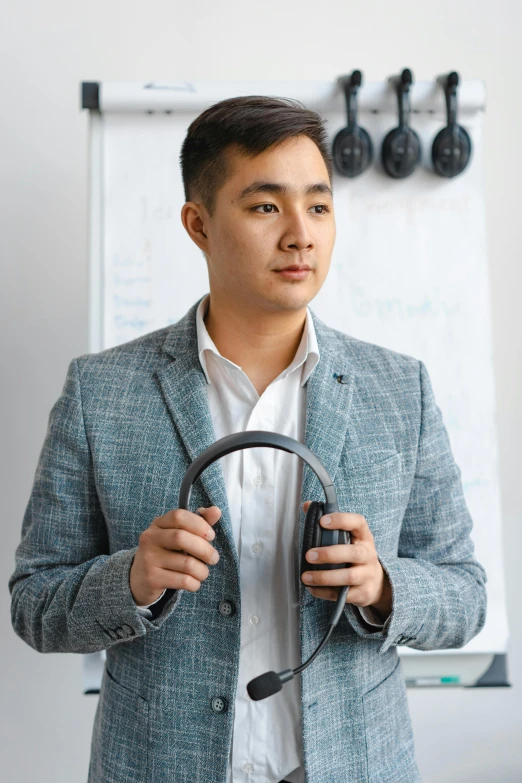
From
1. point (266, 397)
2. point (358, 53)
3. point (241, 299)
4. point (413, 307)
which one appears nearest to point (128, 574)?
point (266, 397)

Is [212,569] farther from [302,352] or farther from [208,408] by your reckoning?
[302,352]

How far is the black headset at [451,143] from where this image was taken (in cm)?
180

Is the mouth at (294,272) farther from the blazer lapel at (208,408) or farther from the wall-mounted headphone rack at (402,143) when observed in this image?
the wall-mounted headphone rack at (402,143)

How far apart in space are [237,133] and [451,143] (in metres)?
Answer: 0.84

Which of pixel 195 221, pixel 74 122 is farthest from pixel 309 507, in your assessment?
pixel 74 122

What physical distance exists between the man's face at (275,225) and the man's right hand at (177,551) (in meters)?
0.37

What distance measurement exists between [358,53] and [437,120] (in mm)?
430

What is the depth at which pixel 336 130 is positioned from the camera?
184cm

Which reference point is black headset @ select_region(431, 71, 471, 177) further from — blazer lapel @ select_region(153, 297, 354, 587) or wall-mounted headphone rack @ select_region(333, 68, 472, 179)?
blazer lapel @ select_region(153, 297, 354, 587)

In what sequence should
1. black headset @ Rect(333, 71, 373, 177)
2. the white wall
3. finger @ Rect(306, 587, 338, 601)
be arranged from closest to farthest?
finger @ Rect(306, 587, 338, 601) < black headset @ Rect(333, 71, 373, 177) < the white wall

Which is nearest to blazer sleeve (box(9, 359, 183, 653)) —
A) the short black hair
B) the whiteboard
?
the short black hair

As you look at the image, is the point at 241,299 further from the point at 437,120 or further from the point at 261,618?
the point at 437,120

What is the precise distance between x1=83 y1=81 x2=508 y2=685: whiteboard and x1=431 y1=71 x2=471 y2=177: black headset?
0.04 meters

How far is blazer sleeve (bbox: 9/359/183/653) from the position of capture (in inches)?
43.5
